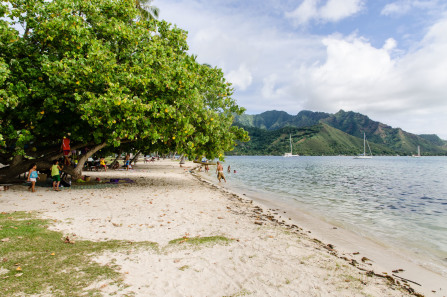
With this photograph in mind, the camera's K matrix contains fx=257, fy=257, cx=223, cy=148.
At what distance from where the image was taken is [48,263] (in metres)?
5.66

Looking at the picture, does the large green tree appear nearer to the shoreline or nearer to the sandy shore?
the sandy shore

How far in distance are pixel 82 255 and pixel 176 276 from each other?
2.54 m

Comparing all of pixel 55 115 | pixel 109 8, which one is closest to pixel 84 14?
pixel 109 8

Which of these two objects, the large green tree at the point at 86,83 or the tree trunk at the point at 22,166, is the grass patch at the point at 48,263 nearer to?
the large green tree at the point at 86,83

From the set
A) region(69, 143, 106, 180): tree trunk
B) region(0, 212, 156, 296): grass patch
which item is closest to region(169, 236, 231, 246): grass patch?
region(0, 212, 156, 296): grass patch

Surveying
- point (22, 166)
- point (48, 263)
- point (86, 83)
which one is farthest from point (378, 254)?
point (22, 166)

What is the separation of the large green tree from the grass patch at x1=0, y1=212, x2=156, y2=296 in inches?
282

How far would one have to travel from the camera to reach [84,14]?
54.9ft

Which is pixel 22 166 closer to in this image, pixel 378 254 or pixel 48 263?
→ pixel 48 263

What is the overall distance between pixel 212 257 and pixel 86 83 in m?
11.5

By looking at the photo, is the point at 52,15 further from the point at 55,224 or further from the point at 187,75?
the point at 55,224

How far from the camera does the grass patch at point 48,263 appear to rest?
466 cm

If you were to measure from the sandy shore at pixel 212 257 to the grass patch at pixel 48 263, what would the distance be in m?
0.36

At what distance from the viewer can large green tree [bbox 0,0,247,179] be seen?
43.4ft
